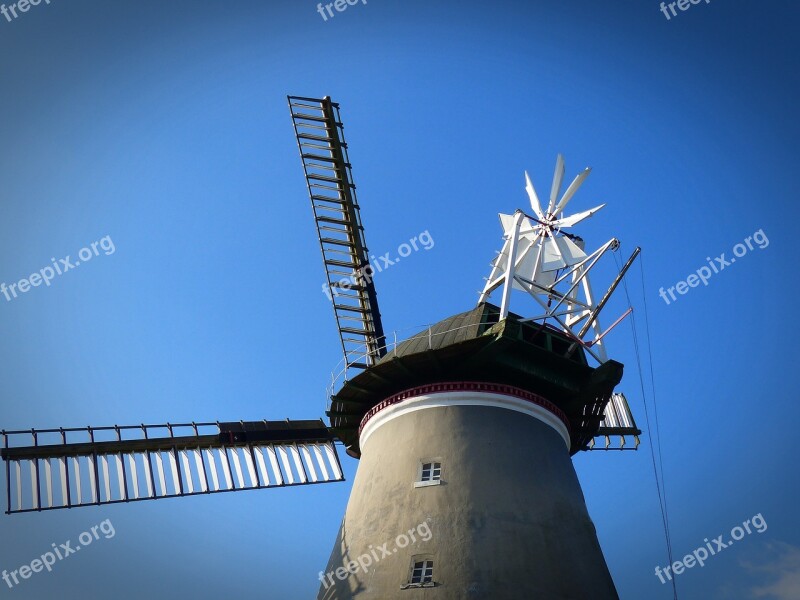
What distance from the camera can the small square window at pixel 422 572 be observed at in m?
17.4

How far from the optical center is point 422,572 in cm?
1756

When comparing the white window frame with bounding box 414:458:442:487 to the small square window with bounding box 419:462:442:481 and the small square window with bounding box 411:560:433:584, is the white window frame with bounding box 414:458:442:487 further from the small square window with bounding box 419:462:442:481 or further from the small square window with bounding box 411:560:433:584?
the small square window with bounding box 411:560:433:584

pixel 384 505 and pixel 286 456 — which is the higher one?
pixel 286 456

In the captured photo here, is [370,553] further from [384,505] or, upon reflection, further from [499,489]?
[499,489]

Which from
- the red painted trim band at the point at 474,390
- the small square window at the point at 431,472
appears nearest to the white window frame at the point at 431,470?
the small square window at the point at 431,472

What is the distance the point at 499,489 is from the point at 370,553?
343cm

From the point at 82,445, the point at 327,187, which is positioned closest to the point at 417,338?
the point at 327,187

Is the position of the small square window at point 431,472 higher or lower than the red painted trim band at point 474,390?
lower

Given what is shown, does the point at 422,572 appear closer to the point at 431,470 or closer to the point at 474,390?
the point at 431,470

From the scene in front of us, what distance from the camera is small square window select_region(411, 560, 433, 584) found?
17416 millimetres

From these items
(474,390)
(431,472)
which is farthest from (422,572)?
(474,390)

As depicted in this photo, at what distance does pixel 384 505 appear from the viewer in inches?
765

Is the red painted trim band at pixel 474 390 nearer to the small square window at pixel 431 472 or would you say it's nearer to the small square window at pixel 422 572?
the small square window at pixel 431 472

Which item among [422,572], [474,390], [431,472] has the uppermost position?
[474,390]
